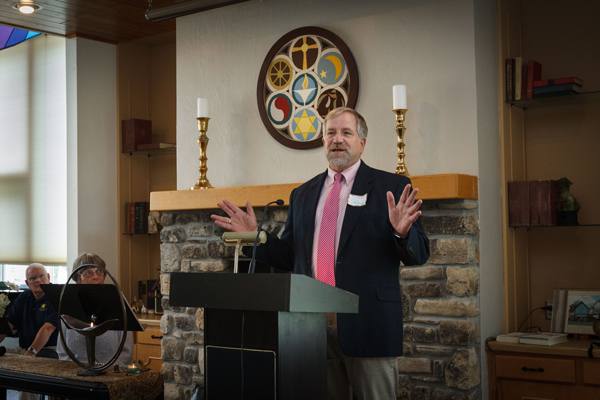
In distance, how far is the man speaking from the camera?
346cm

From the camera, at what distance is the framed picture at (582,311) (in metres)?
4.88

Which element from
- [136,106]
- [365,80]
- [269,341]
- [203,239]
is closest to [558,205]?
[365,80]

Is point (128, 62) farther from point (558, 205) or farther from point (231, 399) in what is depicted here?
point (231, 399)

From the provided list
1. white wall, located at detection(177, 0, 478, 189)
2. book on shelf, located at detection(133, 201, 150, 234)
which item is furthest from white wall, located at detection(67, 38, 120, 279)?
white wall, located at detection(177, 0, 478, 189)

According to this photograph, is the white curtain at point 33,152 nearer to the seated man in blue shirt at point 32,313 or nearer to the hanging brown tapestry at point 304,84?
the seated man in blue shirt at point 32,313

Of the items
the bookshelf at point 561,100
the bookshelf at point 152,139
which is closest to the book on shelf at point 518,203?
the bookshelf at point 561,100

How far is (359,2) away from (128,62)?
302 cm

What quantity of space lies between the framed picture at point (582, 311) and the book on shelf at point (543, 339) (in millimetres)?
146

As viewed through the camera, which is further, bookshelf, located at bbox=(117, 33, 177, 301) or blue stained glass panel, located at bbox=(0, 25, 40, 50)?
blue stained glass panel, located at bbox=(0, 25, 40, 50)

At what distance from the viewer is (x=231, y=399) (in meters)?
2.96

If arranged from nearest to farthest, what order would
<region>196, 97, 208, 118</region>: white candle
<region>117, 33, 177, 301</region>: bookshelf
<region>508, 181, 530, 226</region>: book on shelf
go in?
<region>508, 181, 530, 226</region>: book on shelf, <region>196, 97, 208, 118</region>: white candle, <region>117, 33, 177, 301</region>: bookshelf

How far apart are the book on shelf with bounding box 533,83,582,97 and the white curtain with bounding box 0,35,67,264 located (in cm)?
422

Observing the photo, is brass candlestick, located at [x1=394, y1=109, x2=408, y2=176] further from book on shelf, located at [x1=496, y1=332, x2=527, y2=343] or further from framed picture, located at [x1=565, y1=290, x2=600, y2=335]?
framed picture, located at [x1=565, y1=290, x2=600, y2=335]

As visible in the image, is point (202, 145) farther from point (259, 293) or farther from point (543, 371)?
point (259, 293)
